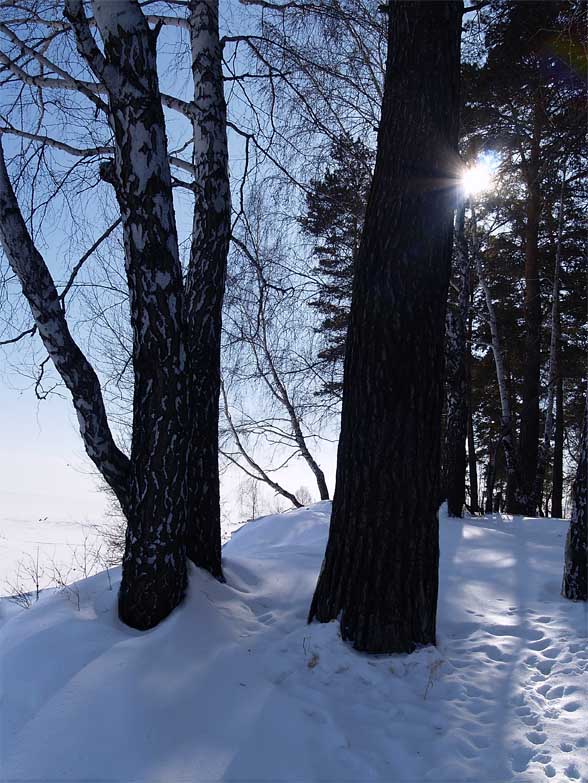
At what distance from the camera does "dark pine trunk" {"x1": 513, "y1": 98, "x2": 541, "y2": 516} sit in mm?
9469

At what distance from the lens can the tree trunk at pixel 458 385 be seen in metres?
7.91

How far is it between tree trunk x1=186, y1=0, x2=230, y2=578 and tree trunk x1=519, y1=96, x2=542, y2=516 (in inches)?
287

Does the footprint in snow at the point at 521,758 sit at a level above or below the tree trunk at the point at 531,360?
below

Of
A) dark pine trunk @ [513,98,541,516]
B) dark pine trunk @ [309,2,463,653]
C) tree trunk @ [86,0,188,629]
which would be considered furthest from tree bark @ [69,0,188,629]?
dark pine trunk @ [513,98,541,516]

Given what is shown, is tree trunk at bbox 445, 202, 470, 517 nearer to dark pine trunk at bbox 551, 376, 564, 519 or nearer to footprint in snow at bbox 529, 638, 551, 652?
footprint in snow at bbox 529, 638, 551, 652

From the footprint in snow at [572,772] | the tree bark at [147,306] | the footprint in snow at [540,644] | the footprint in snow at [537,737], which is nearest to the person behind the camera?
the footprint in snow at [572,772]

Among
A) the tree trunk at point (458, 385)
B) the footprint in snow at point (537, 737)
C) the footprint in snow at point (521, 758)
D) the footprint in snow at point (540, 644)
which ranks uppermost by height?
the tree trunk at point (458, 385)

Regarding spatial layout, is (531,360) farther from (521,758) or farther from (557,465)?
(521,758)

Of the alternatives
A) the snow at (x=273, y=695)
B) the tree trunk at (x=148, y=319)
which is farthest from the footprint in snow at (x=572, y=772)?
the tree trunk at (x=148, y=319)

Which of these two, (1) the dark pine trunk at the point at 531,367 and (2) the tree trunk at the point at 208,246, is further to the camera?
(1) the dark pine trunk at the point at 531,367

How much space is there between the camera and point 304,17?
4.45 m

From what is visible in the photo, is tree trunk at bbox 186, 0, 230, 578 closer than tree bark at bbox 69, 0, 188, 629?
No

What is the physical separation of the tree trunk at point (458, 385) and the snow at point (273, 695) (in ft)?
14.7

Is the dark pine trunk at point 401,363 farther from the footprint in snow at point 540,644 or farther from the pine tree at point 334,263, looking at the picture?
the pine tree at point 334,263
